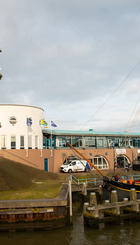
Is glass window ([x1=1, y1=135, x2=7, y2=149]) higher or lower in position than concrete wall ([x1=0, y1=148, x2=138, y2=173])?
higher

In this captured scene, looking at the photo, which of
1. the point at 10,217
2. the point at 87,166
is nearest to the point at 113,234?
the point at 10,217

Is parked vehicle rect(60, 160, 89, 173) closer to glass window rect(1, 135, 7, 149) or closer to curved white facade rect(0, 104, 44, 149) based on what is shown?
curved white facade rect(0, 104, 44, 149)

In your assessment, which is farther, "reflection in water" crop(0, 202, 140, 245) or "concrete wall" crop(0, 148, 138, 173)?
"concrete wall" crop(0, 148, 138, 173)

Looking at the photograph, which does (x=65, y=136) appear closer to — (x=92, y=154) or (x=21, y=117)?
(x=92, y=154)

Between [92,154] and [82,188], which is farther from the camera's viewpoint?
[92,154]

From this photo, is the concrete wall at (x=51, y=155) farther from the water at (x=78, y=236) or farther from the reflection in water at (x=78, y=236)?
the water at (x=78, y=236)

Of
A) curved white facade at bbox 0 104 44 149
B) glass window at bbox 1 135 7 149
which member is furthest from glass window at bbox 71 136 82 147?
glass window at bbox 1 135 7 149

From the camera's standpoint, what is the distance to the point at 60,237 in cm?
1605

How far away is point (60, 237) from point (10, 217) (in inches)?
163

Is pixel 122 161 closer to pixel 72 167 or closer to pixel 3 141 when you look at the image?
pixel 72 167

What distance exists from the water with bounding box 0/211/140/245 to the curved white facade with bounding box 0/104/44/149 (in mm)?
23723

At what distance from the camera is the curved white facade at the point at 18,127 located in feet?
128

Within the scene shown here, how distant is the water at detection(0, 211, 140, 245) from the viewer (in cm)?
1537

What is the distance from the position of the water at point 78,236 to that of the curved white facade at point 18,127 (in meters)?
23.7
